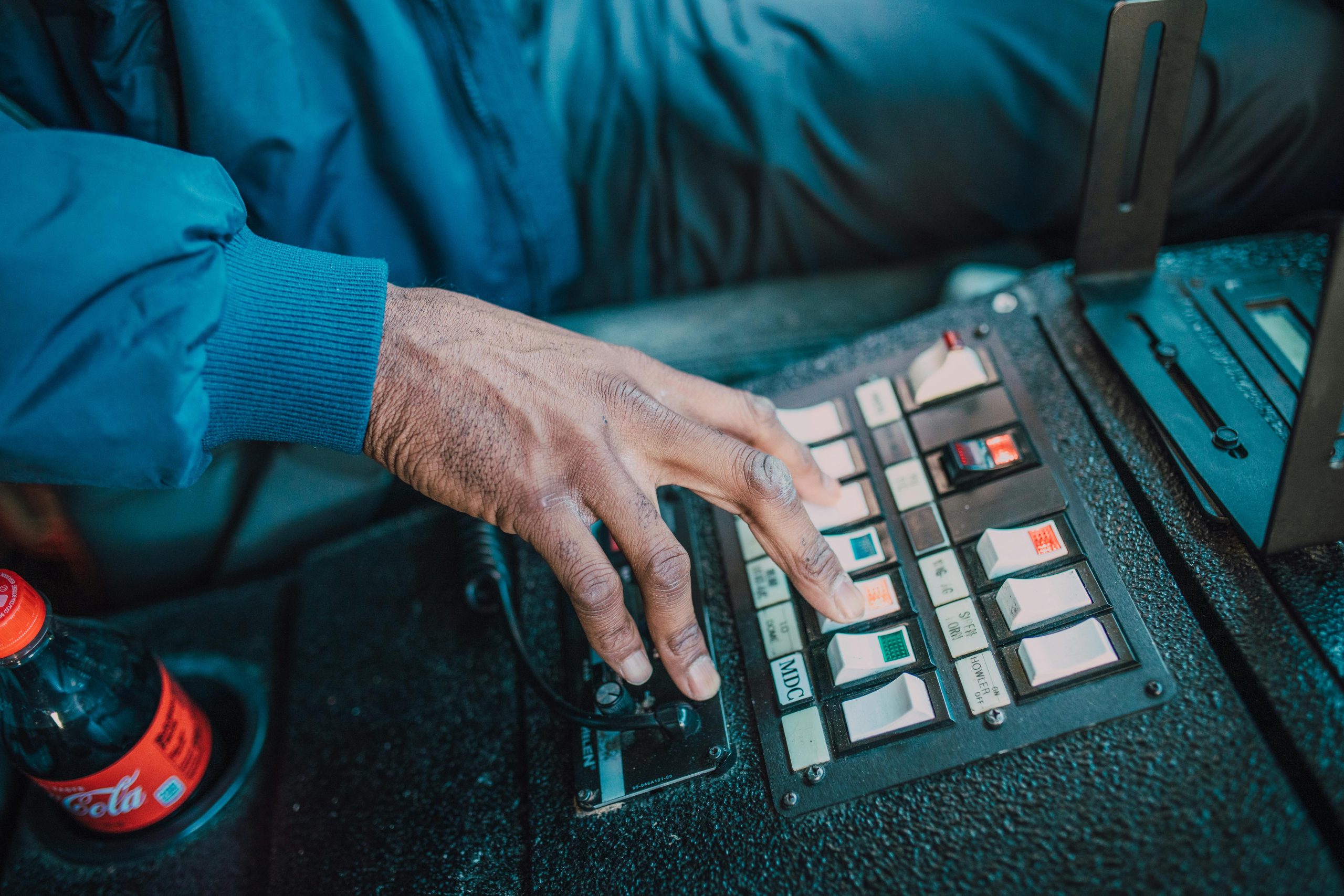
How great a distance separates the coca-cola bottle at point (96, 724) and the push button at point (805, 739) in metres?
0.50

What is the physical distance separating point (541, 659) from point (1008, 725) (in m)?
0.38

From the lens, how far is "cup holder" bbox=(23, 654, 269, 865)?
0.73 m

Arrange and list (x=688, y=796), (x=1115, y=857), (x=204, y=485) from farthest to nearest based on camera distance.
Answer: (x=204, y=485) < (x=688, y=796) < (x=1115, y=857)

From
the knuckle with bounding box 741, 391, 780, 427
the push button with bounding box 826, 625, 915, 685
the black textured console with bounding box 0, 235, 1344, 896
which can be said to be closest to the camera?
A: the black textured console with bounding box 0, 235, 1344, 896

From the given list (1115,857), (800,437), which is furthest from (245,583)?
(1115,857)

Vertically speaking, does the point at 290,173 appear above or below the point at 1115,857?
above

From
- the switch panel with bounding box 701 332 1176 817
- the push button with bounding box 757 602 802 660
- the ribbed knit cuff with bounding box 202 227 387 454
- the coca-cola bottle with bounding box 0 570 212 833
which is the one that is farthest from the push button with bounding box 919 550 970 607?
the coca-cola bottle with bounding box 0 570 212 833

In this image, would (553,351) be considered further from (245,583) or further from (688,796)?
(245,583)

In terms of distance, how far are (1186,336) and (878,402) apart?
251mm

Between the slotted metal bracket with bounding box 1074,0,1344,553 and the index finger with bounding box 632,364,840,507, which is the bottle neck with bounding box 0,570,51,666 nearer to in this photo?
the index finger with bounding box 632,364,840,507

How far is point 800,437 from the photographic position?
761 mm

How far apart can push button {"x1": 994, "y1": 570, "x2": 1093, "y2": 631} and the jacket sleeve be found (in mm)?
492

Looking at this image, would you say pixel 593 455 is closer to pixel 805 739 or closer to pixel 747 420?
pixel 747 420

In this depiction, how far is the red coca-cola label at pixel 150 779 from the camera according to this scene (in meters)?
0.66
